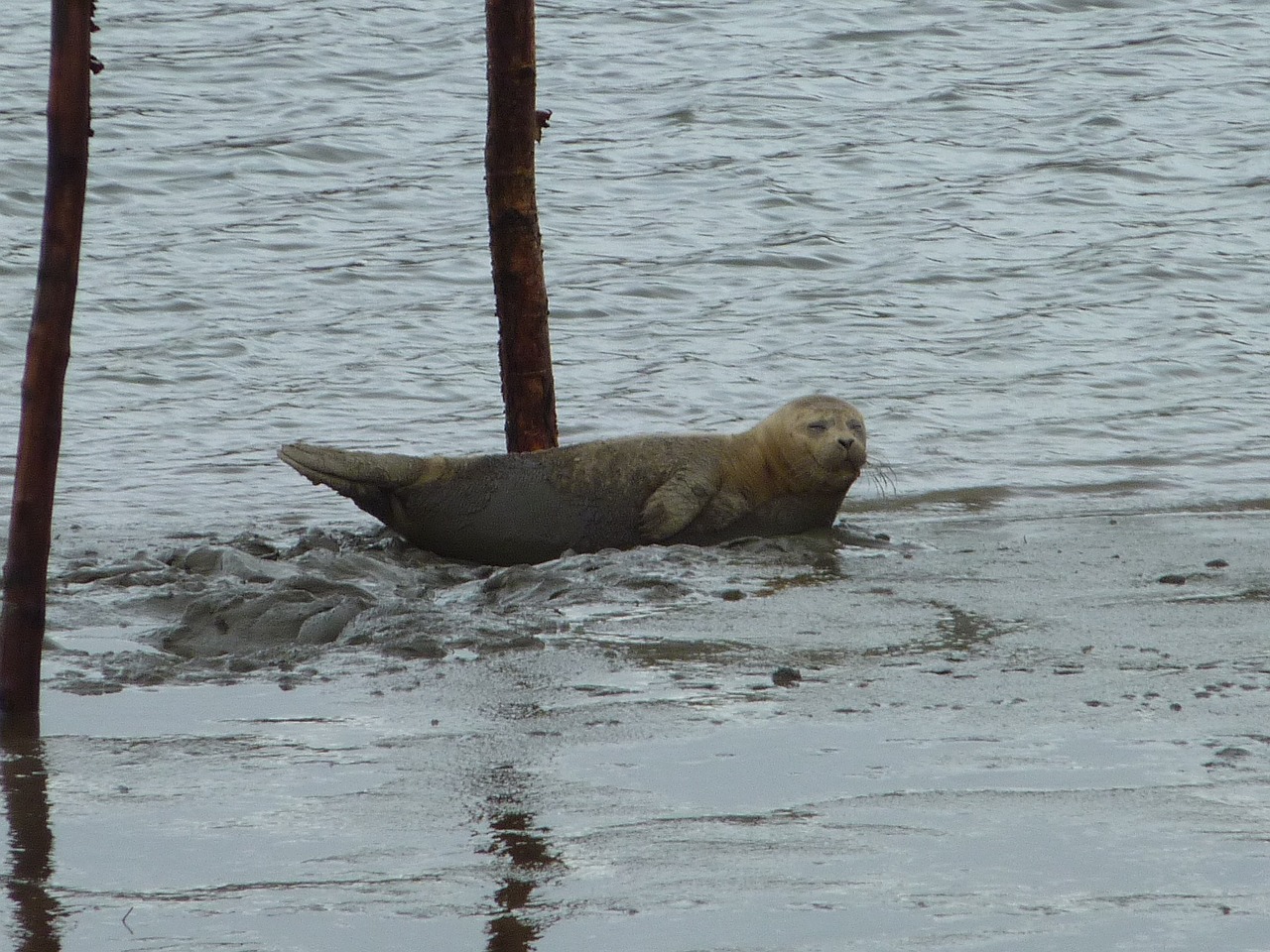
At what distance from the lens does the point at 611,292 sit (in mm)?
13984

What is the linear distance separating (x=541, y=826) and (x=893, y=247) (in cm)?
1207

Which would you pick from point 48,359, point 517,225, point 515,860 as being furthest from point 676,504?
point 515,860

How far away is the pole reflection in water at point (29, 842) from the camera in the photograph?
316cm

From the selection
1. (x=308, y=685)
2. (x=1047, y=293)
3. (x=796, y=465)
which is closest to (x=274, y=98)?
(x=1047, y=293)

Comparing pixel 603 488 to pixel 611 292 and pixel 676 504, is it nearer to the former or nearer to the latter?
pixel 676 504

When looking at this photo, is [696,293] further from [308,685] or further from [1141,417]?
[308,685]

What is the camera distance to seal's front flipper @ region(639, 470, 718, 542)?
706cm

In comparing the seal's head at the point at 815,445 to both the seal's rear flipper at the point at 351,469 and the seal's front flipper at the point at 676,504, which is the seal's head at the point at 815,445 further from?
the seal's rear flipper at the point at 351,469

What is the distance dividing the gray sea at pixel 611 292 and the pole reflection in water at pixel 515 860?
5cm

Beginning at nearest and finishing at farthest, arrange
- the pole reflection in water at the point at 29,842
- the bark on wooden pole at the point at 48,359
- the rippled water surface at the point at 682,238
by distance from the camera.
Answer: the pole reflection in water at the point at 29,842 < the bark on wooden pole at the point at 48,359 < the rippled water surface at the point at 682,238

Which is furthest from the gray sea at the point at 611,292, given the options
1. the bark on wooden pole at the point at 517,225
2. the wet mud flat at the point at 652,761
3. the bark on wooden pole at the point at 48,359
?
the bark on wooden pole at the point at 517,225

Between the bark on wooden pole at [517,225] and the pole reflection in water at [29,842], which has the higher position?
the bark on wooden pole at [517,225]

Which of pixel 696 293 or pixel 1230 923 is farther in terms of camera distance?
pixel 696 293

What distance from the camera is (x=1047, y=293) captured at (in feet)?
45.8
